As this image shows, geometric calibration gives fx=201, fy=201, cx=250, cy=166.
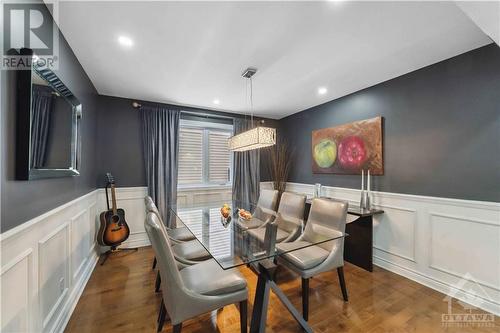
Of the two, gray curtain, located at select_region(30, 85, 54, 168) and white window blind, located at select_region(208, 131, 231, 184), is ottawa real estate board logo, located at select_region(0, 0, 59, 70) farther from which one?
white window blind, located at select_region(208, 131, 231, 184)

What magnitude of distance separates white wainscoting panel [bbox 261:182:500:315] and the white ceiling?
156 centimetres

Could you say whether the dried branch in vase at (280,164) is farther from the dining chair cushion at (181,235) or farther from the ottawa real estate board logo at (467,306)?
the ottawa real estate board logo at (467,306)

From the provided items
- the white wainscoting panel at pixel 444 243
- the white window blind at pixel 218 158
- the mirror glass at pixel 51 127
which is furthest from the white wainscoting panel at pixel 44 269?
the white wainscoting panel at pixel 444 243

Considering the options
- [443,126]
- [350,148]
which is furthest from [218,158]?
[443,126]

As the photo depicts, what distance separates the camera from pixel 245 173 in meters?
4.11

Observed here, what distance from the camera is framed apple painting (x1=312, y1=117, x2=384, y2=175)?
271 centimetres

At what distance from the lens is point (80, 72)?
2176mm

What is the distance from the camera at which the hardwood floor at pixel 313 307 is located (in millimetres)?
1627

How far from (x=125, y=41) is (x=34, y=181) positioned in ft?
4.40

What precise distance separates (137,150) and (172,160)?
58 centimetres

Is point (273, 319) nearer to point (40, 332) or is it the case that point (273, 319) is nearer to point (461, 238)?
point (40, 332)

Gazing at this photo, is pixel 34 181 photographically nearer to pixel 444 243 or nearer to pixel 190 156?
pixel 190 156

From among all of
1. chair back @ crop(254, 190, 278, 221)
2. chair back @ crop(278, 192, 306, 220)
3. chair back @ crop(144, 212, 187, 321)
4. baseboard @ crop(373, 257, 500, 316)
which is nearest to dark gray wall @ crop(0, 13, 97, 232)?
chair back @ crop(144, 212, 187, 321)

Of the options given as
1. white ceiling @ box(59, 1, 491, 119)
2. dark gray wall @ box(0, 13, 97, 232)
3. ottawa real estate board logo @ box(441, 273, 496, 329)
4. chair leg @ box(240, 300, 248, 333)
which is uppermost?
white ceiling @ box(59, 1, 491, 119)
